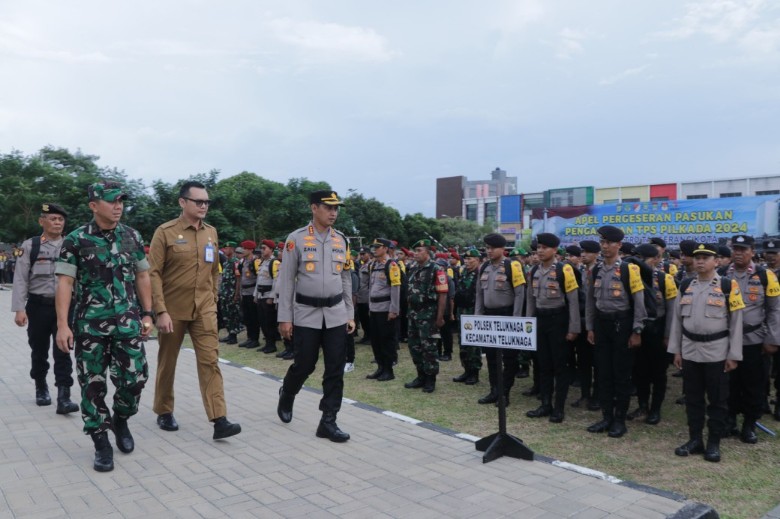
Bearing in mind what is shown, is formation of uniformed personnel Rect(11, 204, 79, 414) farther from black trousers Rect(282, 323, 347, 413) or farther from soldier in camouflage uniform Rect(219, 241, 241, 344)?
soldier in camouflage uniform Rect(219, 241, 241, 344)

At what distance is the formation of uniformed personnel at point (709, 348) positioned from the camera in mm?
5023

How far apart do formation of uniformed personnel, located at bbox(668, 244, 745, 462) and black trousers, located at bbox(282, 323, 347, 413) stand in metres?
3.07

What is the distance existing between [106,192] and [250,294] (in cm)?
738

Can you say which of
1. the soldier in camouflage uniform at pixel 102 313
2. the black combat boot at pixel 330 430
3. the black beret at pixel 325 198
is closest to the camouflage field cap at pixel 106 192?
the soldier in camouflage uniform at pixel 102 313

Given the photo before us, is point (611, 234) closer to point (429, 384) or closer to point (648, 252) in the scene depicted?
point (648, 252)

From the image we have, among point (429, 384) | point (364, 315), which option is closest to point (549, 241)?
point (429, 384)

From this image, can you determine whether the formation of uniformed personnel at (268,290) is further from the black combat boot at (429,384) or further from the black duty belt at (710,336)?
the black duty belt at (710,336)

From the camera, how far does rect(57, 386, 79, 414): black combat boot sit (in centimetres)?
594

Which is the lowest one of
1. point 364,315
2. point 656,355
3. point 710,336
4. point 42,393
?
point 42,393

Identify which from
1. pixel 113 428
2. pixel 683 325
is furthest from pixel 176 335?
pixel 683 325

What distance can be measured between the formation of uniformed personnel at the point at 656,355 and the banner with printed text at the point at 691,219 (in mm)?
24695

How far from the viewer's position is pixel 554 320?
247 inches

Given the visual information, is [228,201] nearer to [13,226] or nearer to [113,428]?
[13,226]

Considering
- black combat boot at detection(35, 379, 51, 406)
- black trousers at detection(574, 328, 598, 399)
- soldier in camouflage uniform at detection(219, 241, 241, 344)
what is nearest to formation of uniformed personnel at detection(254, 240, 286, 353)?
soldier in camouflage uniform at detection(219, 241, 241, 344)
